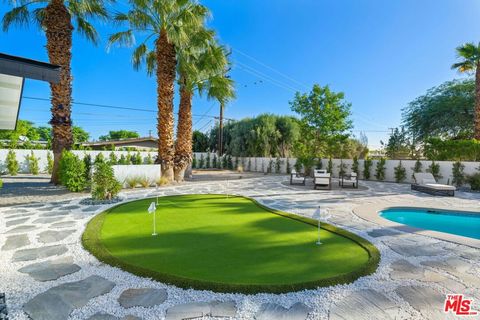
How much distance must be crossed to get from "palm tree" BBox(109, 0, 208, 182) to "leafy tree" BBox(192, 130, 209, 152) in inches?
713

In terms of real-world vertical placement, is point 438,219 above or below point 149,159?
below

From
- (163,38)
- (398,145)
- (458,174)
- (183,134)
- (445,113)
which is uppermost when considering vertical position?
(163,38)

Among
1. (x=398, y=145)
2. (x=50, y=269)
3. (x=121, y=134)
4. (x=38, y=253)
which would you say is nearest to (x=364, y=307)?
(x=50, y=269)

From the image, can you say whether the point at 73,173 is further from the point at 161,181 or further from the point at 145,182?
the point at 161,181

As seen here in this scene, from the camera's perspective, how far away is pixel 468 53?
1507 centimetres

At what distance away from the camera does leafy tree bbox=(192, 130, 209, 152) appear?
3111 cm

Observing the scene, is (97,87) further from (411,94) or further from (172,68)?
(411,94)

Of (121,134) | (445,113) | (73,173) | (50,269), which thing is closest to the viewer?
(50,269)

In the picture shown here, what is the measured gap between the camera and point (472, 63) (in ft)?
50.4

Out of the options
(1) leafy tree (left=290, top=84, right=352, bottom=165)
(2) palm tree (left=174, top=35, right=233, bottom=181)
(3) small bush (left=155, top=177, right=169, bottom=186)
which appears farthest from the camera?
(1) leafy tree (left=290, top=84, right=352, bottom=165)

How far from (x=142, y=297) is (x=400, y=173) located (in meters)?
16.3

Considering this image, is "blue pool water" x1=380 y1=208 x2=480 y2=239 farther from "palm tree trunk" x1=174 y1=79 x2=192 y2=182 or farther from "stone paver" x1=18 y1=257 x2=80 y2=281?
"palm tree trunk" x1=174 y1=79 x2=192 y2=182

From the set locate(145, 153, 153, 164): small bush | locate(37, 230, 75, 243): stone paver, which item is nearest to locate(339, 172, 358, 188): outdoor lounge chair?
locate(37, 230, 75, 243): stone paver

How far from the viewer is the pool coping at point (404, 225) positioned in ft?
15.0
